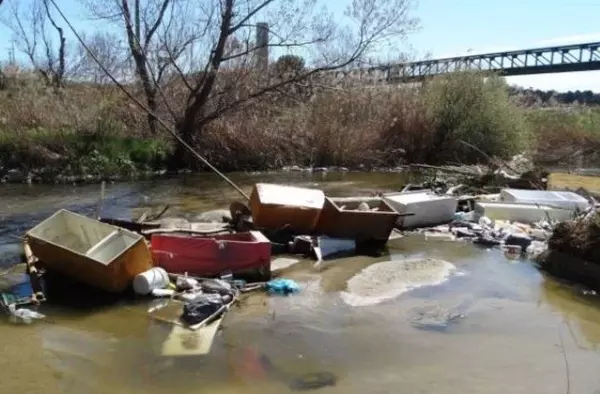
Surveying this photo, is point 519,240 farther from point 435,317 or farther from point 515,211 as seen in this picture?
point 435,317

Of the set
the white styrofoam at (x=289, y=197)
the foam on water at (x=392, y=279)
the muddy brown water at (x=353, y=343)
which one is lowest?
the muddy brown water at (x=353, y=343)

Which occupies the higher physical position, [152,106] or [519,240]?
[152,106]

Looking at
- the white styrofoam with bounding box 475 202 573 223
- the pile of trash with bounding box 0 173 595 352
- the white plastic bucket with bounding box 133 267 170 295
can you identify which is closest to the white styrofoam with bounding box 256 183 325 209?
the pile of trash with bounding box 0 173 595 352

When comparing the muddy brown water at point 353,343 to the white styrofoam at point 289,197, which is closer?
the muddy brown water at point 353,343

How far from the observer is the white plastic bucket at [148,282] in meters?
8.39

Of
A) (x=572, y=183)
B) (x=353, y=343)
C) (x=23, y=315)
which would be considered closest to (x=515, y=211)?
(x=572, y=183)

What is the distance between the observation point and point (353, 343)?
284 inches

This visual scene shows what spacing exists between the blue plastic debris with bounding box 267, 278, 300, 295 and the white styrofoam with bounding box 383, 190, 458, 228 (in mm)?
4658

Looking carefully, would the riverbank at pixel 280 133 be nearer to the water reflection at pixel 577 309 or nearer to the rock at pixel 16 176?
the rock at pixel 16 176

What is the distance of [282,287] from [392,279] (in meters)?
1.78

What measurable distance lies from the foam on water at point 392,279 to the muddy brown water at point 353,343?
147 millimetres

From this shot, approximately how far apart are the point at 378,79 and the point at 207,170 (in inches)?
351

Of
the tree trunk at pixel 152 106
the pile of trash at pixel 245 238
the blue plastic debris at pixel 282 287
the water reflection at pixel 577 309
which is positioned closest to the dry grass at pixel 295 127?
the tree trunk at pixel 152 106

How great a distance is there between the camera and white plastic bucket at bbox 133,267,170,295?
8.39m
